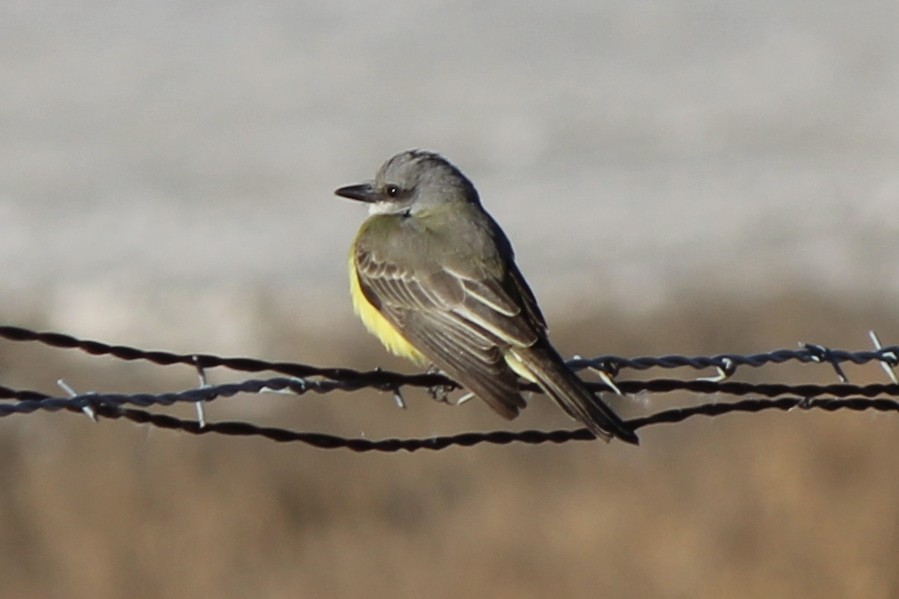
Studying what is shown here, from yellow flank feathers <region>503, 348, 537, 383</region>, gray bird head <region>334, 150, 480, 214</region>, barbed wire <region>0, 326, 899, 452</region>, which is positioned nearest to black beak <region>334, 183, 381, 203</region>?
gray bird head <region>334, 150, 480, 214</region>

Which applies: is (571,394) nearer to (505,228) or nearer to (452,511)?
(452,511)

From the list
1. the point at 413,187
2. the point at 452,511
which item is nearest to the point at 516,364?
the point at 413,187

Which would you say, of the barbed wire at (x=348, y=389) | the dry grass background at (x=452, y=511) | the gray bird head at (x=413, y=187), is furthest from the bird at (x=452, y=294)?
the dry grass background at (x=452, y=511)

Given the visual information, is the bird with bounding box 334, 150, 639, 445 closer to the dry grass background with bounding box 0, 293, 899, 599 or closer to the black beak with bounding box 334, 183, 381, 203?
the black beak with bounding box 334, 183, 381, 203

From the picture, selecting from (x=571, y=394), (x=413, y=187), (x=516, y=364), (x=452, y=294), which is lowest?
(x=571, y=394)

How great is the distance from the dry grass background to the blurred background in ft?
0.07

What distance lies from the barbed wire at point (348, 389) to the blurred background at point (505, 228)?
135 inches

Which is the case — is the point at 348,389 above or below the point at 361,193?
below

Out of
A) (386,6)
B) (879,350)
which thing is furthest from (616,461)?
(386,6)

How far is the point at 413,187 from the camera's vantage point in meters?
8.49

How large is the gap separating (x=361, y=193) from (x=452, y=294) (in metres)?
1.32

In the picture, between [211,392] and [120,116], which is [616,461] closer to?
[211,392]

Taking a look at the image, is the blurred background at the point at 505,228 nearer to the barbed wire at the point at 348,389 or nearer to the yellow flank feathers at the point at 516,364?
the yellow flank feathers at the point at 516,364

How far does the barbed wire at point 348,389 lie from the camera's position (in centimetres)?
492
